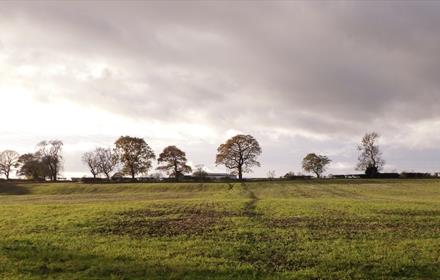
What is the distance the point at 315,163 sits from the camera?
15050 centimetres

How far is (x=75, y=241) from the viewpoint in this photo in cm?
2292

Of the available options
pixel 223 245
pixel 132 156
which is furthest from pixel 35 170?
pixel 223 245

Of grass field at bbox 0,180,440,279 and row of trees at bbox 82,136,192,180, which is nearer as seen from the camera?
grass field at bbox 0,180,440,279

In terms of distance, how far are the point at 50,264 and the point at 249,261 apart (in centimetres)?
815

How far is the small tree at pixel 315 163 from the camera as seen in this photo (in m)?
151

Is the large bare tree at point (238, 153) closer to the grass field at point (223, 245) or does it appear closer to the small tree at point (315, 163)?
the small tree at point (315, 163)

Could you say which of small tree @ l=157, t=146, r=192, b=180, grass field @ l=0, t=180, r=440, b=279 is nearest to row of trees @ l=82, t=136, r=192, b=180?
small tree @ l=157, t=146, r=192, b=180

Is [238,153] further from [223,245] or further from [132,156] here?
[223,245]

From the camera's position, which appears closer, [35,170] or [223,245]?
[223,245]

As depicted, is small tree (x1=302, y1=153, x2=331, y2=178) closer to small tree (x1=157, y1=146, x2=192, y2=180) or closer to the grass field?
small tree (x1=157, y1=146, x2=192, y2=180)

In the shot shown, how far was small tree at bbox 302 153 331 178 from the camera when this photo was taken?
15062 centimetres

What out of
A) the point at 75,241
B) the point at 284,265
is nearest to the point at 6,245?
the point at 75,241

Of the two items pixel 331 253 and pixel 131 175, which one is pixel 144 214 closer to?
pixel 331 253

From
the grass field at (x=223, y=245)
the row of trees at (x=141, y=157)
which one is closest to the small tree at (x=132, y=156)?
the row of trees at (x=141, y=157)
